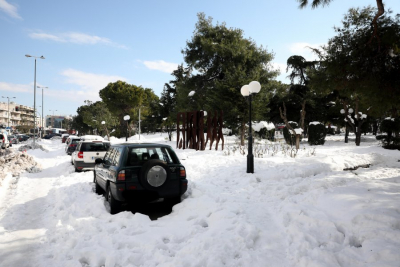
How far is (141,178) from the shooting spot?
19.3 ft

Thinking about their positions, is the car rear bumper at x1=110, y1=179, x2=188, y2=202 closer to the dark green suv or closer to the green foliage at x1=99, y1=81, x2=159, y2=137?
the dark green suv

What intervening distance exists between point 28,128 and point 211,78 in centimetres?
8972

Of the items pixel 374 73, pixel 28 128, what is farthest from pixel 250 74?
pixel 28 128

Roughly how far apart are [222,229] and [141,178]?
208 centimetres

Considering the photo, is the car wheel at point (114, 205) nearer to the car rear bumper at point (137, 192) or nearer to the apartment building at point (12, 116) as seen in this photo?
the car rear bumper at point (137, 192)

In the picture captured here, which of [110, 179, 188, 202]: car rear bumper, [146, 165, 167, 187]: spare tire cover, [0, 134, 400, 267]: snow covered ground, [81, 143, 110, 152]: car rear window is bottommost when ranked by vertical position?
[0, 134, 400, 267]: snow covered ground

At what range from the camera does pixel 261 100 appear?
2372 cm

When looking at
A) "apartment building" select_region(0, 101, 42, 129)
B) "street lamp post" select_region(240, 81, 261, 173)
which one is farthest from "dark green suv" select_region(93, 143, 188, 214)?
"apartment building" select_region(0, 101, 42, 129)

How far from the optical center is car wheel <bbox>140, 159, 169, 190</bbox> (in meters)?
5.90

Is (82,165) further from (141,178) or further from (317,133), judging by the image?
(317,133)

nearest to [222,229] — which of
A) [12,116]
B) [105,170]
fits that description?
[105,170]

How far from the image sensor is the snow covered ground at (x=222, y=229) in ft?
13.0

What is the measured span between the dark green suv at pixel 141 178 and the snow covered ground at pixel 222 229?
366 mm

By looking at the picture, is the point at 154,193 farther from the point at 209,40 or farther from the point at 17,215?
the point at 209,40
